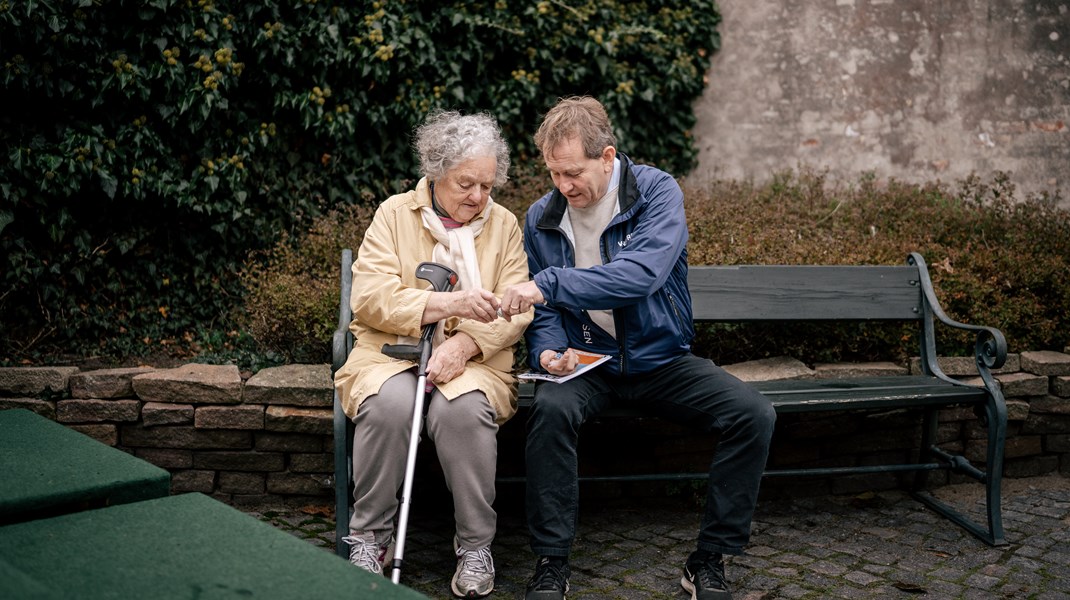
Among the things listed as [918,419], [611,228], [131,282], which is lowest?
[918,419]

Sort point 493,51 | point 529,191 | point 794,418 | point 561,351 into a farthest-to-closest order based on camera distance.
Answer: point 493,51
point 529,191
point 794,418
point 561,351

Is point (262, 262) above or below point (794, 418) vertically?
above

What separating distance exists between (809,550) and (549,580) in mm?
1260

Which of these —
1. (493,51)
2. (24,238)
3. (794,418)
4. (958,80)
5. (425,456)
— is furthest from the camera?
(958,80)

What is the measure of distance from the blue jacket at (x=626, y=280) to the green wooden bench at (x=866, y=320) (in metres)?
0.40

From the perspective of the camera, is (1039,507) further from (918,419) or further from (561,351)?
(561,351)

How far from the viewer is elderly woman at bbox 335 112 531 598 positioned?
3.29 metres

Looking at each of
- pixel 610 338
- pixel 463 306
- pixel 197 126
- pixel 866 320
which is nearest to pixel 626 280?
pixel 610 338

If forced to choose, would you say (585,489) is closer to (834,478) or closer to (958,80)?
(834,478)

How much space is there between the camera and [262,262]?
5.89 meters

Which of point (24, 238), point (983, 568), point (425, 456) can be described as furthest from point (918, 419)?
point (24, 238)

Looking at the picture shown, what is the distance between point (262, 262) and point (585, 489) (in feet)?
9.16

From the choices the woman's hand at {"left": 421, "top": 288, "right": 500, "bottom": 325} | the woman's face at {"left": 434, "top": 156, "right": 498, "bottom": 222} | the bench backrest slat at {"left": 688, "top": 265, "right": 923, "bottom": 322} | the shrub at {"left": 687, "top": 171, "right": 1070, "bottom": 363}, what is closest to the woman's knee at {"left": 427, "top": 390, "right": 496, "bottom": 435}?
the woman's hand at {"left": 421, "top": 288, "right": 500, "bottom": 325}

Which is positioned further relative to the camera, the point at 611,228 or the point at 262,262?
the point at 262,262
